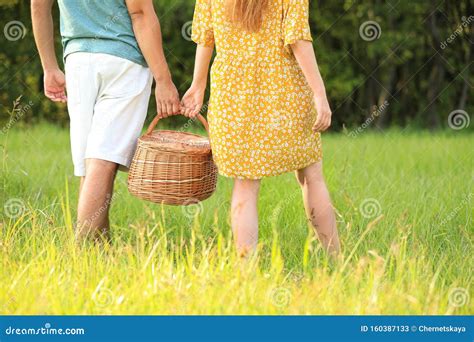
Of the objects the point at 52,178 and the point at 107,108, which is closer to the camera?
the point at 107,108

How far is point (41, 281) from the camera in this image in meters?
2.53

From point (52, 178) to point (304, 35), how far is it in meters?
2.53

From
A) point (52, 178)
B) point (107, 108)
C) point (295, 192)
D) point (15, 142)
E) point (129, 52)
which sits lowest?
point (15, 142)

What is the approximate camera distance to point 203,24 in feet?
9.32

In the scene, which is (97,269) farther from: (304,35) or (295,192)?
(295,192)

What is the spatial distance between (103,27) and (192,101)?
0.42 meters

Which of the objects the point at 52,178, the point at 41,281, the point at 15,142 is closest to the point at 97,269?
the point at 41,281

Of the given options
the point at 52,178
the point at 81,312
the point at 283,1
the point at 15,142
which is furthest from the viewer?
the point at 15,142

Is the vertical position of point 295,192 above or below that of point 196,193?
below

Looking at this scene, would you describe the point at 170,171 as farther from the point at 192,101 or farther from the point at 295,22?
the point at 295,22
